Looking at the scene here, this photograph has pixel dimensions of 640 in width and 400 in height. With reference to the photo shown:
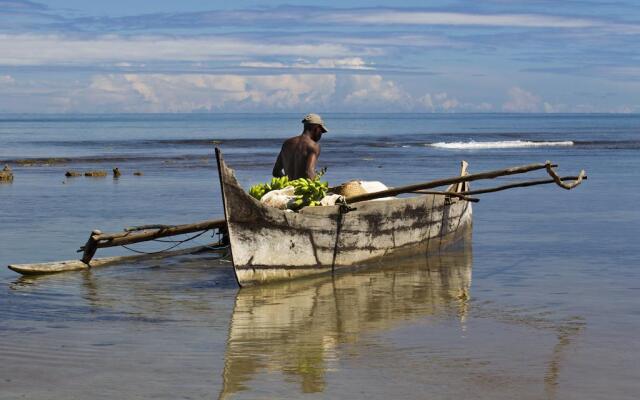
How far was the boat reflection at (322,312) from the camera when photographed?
22.6 ft

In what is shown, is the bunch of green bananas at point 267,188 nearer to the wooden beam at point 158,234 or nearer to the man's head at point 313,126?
the wooden beam at point 158,234

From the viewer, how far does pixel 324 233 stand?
1055cm

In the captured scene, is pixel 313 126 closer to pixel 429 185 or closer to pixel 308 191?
pixel 308 191

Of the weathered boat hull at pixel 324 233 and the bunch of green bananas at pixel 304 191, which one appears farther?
the bunch of green bananas at pixel 304 191

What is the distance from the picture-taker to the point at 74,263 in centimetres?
1090

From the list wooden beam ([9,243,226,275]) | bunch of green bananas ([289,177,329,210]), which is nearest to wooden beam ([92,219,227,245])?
wooden beam ([9,243,226,275])

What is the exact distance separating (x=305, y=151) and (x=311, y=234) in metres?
1.20

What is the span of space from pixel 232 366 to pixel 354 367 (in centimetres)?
83

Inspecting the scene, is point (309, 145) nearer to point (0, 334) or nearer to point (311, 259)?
point (311, 259)

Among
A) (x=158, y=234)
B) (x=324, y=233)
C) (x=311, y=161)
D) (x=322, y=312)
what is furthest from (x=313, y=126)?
(x=322, y=312)

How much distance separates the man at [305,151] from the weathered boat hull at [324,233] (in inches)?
27.1

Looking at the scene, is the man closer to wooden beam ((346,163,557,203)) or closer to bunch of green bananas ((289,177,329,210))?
bunch of green bananas ((289,177,329,210))

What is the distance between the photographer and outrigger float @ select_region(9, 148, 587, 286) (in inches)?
379

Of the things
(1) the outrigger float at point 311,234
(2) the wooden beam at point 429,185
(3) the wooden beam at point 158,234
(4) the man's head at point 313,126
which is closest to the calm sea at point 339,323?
(1) the outrigger float at point 311,234
